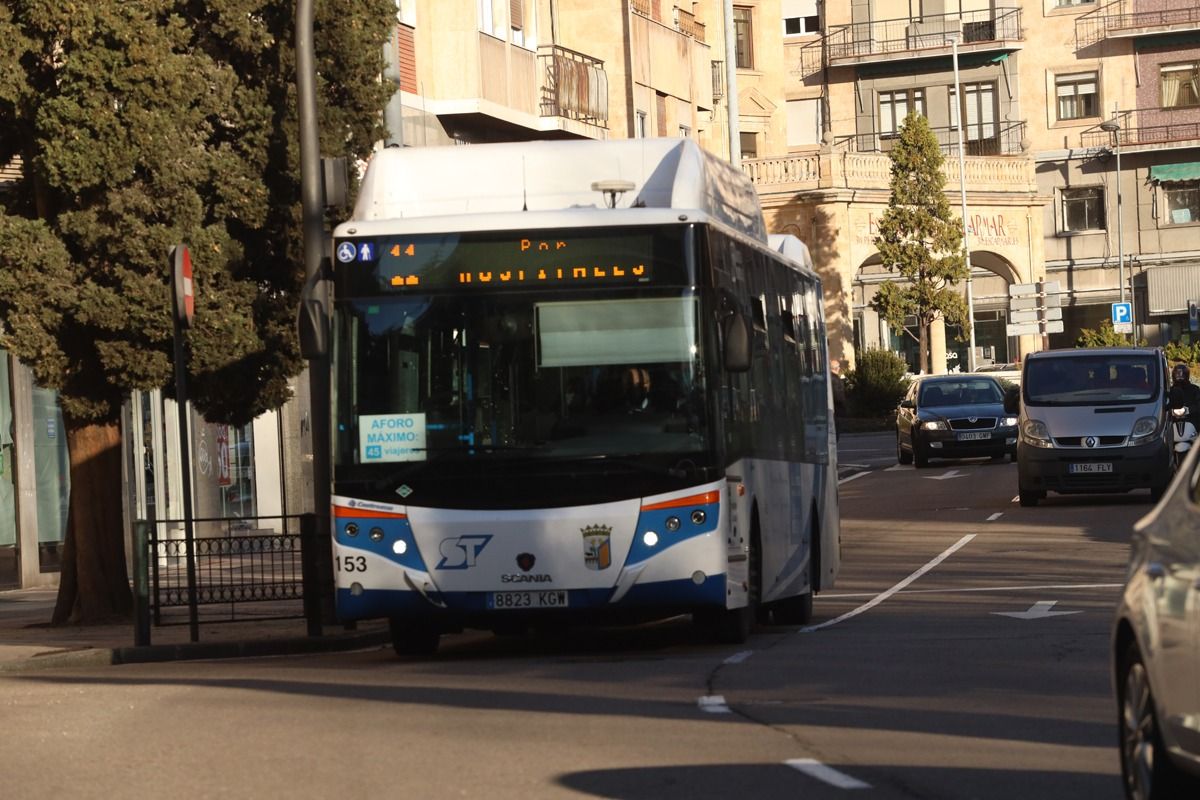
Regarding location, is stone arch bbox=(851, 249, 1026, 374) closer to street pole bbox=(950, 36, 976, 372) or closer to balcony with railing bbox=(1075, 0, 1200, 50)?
street pole bbox=(950, 36, 976, 372)

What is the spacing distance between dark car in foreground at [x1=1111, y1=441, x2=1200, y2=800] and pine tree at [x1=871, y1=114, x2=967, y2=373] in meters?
65.3

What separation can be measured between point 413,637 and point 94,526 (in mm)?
4724

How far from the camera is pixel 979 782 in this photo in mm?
8727

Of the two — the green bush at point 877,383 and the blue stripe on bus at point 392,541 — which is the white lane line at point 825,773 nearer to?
the blue stripe on bus at point 392,541

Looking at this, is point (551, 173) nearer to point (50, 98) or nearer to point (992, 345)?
point (50, 98)

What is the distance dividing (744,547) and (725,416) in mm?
931

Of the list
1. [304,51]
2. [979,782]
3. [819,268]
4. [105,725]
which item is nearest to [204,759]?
[105,725]

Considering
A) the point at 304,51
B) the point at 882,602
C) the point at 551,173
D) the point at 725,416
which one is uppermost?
the point at 304,51

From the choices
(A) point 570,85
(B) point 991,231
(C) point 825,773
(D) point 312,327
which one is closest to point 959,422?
(A) point 570,85

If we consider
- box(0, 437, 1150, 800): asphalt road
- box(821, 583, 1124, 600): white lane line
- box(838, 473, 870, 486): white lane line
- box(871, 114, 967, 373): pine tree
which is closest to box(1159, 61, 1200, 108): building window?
box(871, 114, 967, 373): pine tree

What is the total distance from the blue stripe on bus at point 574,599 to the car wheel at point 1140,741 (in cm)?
679

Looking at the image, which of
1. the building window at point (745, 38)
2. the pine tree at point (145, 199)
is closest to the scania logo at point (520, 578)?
the pine tree at point (145, 199)

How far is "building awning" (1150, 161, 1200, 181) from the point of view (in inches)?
3204

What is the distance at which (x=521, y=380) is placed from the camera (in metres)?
14.7
